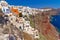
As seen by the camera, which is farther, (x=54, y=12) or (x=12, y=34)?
(x=54, y=12)

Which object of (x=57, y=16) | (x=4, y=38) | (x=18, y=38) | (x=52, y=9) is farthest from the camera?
(x=57, y=16)

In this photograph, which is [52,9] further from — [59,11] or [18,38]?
[18,38]

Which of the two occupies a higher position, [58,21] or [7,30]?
[7,30]

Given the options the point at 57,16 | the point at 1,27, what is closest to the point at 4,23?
the point at 1,27

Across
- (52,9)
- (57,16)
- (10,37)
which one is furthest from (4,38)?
(57,16)

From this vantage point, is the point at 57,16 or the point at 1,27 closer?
the point at 1,27

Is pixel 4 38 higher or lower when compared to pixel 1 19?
lower

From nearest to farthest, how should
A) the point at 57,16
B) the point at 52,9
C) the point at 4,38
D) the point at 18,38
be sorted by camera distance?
the point at 4,38, the point at 18,38, the point at 52,9, the point at 57,16

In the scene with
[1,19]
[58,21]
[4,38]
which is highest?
[1,19]

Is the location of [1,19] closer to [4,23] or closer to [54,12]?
[4,23]
